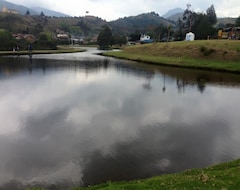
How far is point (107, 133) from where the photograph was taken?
22.8 metres

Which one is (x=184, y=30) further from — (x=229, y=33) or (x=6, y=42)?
(x=6, y=42)

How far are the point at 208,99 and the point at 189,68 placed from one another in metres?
37.5

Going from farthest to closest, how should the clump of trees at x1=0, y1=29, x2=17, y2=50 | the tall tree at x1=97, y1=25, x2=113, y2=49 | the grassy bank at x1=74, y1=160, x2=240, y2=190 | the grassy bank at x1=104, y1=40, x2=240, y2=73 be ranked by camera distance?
the tall tree at x1=97, y1=25, x2=113, y2=49 → the clump of trees at x1=0, y1=29, x2=17, y2=50 → the grassy bank at x1=104, y1=40, x2=240, y2=73 → the grassy bank at x1=74, y1=160, x2=240, y2=190

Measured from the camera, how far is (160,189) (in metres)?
11.4

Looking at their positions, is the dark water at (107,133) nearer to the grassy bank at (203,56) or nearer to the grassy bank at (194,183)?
the grassy bank at (194,183)

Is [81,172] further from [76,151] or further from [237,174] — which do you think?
[237,174]

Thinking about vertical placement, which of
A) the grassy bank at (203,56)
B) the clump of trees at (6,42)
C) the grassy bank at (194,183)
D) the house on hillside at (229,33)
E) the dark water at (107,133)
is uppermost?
the house on hillside at (229,33)

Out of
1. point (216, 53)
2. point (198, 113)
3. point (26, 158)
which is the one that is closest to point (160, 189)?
point (26, 158)

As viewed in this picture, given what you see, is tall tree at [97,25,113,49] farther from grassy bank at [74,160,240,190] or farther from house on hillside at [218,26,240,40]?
grassy bank at [74,160,240,190]

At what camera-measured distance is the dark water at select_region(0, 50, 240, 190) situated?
54.7ft

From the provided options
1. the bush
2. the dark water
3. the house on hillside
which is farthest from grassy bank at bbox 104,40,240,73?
the house on hillside

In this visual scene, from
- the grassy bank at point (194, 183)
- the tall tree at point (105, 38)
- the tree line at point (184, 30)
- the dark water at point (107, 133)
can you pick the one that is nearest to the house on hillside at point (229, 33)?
the tree line at point (184, 30)

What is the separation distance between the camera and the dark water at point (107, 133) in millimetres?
16688

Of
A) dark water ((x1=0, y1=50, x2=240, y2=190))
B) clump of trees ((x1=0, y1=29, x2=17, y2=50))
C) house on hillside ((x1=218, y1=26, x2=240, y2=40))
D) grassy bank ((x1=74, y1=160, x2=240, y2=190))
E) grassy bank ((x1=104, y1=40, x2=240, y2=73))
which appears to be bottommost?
dark water ((x1=0, y1=50, x2=240, y2=190))
